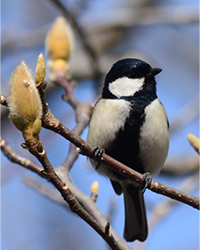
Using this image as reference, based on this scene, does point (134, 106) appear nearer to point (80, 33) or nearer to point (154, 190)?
point (154, 190)

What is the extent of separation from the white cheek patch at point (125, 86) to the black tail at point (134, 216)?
2.60 ft

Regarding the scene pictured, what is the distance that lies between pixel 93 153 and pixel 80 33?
1965 millimetres

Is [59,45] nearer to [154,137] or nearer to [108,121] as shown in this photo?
[108,121]

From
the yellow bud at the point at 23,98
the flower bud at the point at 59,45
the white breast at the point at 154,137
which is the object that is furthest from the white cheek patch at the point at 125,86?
the yellow bud at the point at 23,98

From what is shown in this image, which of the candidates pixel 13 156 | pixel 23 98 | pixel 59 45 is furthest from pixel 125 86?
pixel 23 98

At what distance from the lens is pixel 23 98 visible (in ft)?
4.18

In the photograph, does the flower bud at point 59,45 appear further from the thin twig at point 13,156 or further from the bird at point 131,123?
the thin twig at point 13,156

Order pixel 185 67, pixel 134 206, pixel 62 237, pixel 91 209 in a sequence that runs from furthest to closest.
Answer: pixel 185 67 → pixel 62 237 → pixel 134 206 → pixel 91 209

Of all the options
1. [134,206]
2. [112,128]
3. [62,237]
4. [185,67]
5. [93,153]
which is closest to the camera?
[93,153]

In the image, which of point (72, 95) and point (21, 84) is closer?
point (21, 84)

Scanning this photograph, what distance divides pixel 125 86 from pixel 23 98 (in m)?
1.35

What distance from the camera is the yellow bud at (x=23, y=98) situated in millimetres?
1271

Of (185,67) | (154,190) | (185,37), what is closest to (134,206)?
(154,190)

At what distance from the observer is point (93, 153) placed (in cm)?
160
